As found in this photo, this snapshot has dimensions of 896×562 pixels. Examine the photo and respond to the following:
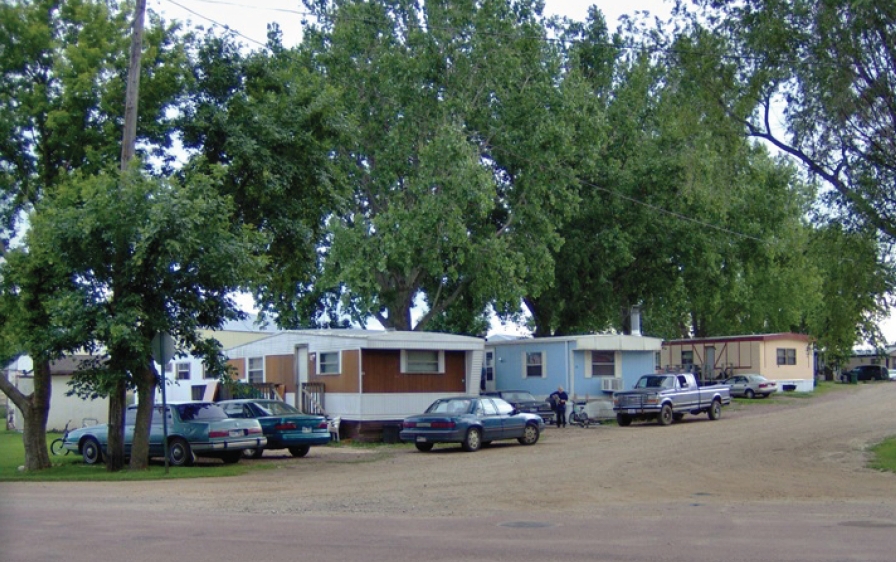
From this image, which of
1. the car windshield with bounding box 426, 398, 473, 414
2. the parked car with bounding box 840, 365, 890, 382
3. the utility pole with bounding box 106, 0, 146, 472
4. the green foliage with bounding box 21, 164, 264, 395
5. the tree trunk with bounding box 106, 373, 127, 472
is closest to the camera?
the green foliage with bounding box 21, 164, 264, 395

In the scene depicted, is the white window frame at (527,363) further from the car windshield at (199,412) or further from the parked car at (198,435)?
the car windshield at (199,412)

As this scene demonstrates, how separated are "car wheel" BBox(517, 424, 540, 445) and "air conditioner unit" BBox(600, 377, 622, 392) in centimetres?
1057

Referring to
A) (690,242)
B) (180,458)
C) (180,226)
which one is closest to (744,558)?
(180,226)

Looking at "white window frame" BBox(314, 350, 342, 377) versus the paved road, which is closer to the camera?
the paved road

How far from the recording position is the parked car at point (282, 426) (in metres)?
24.2

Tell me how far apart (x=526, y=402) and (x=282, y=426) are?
11581 millimetres

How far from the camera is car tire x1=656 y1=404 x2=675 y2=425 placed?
111 ft

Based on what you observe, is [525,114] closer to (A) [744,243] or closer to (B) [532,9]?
(B) [532,9]

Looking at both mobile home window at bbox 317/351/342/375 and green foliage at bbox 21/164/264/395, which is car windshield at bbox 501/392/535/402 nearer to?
mobile home window at bbox 317/351/342/375

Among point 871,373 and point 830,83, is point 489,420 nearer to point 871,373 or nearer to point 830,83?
point 830,83

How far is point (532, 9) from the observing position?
3759cm

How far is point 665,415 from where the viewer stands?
34125mm

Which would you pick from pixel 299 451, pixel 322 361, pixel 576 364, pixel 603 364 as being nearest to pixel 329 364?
pixel 322 361

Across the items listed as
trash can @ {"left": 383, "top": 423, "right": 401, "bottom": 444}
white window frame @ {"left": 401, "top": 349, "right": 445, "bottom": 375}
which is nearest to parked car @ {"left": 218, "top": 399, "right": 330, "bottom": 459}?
trash can @ {"left": 383, "top": 423, "right": 401, "bottom": 444}
